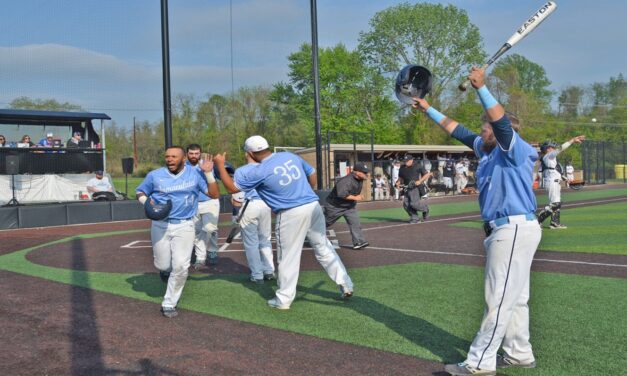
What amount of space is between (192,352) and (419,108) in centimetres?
298

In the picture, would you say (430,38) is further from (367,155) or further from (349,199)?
(349,199)

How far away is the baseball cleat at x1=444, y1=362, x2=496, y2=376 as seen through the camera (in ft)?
14.1

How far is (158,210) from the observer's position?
260 inches

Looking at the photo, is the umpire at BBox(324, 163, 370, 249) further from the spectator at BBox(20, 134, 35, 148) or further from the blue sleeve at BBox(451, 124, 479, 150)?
the spectator at BBox(20, 134, 35, 148)

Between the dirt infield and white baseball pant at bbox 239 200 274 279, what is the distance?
999 millimetres

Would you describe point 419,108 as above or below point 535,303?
above

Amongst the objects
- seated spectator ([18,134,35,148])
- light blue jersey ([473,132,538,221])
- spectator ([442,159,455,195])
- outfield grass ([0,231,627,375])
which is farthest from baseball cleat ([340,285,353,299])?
spectator ([442,159,455,195])

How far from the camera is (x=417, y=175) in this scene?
1633 cm

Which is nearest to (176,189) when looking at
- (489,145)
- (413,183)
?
(489,145)

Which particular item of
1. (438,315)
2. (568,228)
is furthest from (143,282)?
(568,228)

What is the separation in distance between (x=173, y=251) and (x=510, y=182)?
3.95 meters

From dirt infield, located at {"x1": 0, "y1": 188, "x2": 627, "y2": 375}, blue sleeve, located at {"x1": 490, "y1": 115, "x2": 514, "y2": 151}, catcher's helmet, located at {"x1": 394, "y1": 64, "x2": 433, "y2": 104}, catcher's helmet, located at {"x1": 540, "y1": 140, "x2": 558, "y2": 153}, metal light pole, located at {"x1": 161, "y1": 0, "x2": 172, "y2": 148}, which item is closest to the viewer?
blue sleeve, located at {"x1": 490, "y1": 115, "x2": 514, "y2": 151}

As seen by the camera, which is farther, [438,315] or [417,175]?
[417,175]

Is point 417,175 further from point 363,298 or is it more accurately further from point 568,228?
point 363,298
